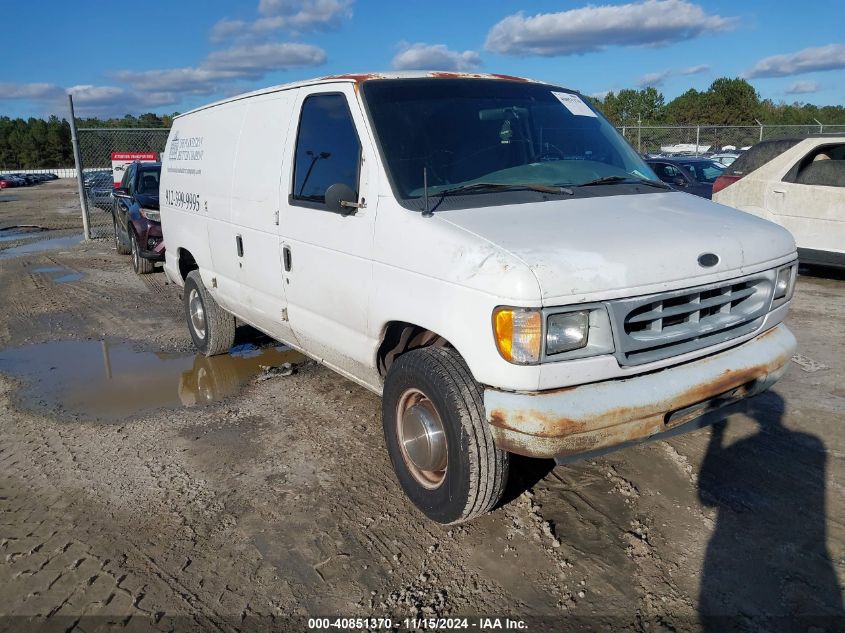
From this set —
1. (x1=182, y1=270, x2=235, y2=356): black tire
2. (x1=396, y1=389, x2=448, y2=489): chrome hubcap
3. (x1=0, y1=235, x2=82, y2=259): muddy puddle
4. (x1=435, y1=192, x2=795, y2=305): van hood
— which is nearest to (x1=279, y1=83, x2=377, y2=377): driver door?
(x1=396, y1=389, x2=448, y2=489): chrome hubcap

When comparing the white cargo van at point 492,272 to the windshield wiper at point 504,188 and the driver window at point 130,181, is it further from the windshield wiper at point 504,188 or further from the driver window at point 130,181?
the driver window at point 130,181

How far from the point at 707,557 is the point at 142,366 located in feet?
16.6

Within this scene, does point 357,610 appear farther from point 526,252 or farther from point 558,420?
point 526,252

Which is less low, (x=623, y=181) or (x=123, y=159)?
(x=123, y=159)

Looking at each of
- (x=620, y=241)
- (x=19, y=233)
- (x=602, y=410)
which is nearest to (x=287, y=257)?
(x=620, y=241)

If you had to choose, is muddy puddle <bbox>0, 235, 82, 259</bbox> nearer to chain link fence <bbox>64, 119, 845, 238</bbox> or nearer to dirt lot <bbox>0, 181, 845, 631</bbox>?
chain link fence <bbox>64, 119, 845, 238</bbox>

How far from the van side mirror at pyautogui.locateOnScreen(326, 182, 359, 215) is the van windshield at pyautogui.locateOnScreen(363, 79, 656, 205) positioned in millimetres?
256

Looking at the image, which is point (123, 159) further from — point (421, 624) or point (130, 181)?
point (421, 624)

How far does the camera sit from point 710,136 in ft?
83.1

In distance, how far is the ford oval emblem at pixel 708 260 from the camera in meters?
3.01

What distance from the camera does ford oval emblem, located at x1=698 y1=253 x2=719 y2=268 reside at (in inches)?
119

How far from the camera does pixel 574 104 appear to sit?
4.46 m

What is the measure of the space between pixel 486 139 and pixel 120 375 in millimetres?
4061

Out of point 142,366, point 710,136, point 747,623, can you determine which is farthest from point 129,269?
point 710,136
